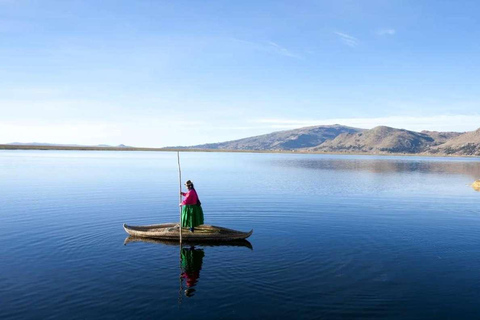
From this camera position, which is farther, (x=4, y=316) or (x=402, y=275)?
(x=402, y=275)

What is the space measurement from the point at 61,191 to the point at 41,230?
22792 millimetres

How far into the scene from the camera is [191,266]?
19.2 metres

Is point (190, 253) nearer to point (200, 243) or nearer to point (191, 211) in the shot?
point (200, 243)

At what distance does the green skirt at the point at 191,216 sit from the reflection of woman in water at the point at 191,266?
168cm

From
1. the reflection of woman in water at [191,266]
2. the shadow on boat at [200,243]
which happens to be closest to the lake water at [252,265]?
the reflection of woman in water at [191,266]

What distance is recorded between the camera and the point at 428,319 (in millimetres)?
13727

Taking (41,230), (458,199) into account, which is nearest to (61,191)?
(41,230)

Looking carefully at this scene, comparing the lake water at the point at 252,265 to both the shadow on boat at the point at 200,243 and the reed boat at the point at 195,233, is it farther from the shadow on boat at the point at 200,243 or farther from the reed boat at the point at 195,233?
the reed boat at the point at 195,233

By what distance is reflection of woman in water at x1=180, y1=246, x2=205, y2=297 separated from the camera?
663 inches

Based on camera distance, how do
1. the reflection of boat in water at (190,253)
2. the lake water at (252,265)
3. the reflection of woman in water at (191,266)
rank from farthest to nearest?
the reflection of woman in water at (191,266), the reflection of boat in water at (190,253), the lake water at (252,265)

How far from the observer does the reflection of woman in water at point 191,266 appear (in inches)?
663

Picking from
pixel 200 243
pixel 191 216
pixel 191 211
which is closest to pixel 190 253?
pixel 200 243

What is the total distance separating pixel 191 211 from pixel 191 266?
17.2 feet

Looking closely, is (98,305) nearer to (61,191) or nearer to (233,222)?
(233,222)
